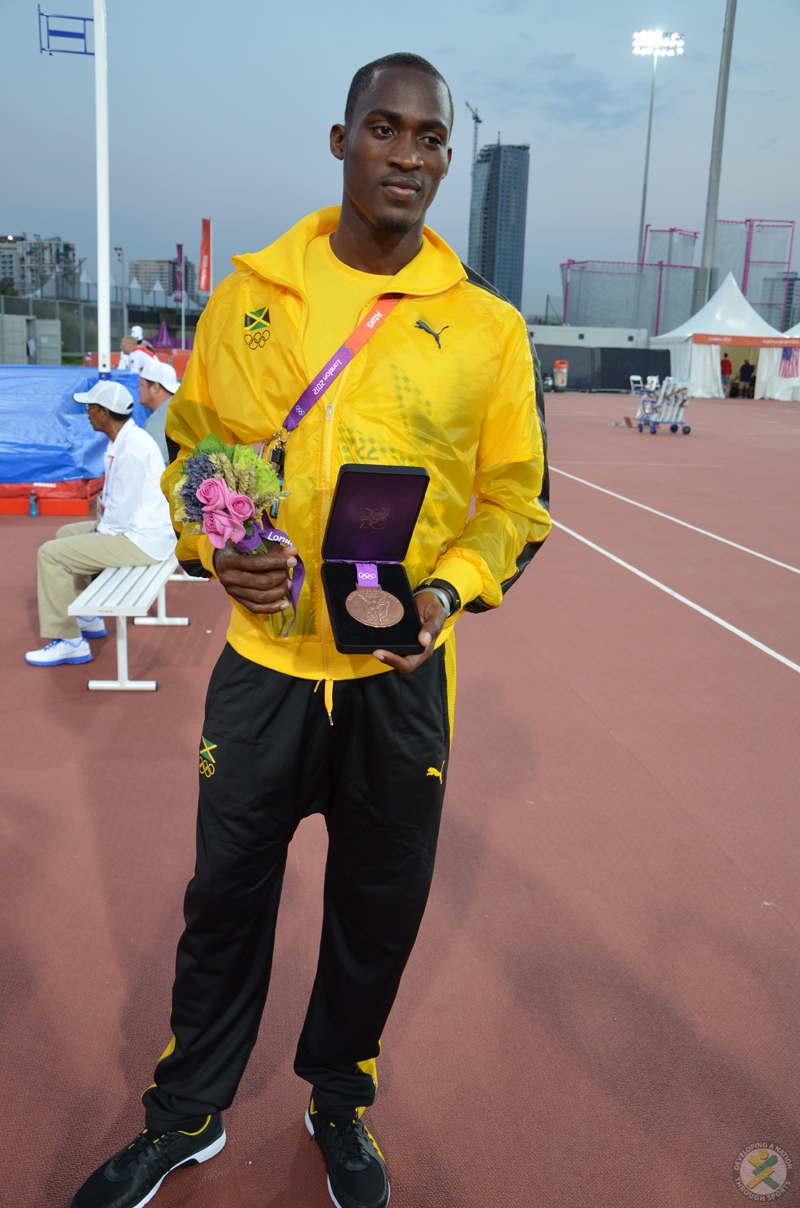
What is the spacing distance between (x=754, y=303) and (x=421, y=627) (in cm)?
6393

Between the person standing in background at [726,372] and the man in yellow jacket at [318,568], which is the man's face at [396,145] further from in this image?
the person standing in background at [726,372]

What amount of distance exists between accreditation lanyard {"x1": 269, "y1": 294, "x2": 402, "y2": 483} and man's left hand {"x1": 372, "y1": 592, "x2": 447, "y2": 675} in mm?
407

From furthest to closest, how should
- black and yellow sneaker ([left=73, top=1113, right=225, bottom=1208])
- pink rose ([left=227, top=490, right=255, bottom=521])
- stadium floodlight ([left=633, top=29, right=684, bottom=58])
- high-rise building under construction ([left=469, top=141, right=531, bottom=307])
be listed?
high-rise building under construction ([left=469, top=141, right=531, bottom=307]) → stadium floodlight ([left=633, top=29, right=684, bottom=58]) → black and yellow sneaker ([left=73, top=1113, right=225, bottom=1208]) → pink rose ([left=227, top=490, right=255, bottom=521])

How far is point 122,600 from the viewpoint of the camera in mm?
5699

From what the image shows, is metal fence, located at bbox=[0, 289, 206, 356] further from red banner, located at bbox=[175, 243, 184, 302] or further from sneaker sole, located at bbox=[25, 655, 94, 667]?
sneaker sole, located at bbox=[25, 655, 94, 667]

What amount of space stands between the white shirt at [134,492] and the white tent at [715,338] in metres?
38.9

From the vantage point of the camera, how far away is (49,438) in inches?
433

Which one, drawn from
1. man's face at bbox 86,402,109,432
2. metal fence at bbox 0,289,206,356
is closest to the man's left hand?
man's face at bbox 86,402,109,432

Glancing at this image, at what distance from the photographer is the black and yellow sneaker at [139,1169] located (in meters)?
2.35

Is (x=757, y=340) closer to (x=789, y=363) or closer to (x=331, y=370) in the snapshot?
(x=789, y=363)

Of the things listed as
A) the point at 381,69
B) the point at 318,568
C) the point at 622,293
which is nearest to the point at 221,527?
the point at 318,568

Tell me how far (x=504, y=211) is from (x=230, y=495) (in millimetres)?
103419

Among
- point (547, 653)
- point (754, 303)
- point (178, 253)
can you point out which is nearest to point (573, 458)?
point (547, 653)

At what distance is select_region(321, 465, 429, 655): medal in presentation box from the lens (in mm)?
1900
